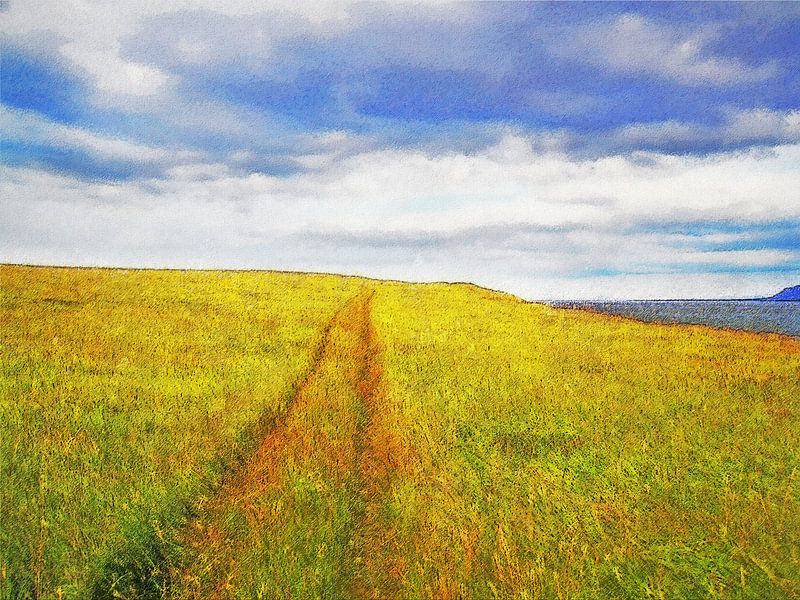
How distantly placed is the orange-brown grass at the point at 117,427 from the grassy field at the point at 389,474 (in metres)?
0.03

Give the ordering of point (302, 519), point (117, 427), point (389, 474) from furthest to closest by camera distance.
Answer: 1. point (117, 427)
2. point (389, 474)
3. point (302, 519)

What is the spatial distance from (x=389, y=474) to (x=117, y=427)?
409 centimetres

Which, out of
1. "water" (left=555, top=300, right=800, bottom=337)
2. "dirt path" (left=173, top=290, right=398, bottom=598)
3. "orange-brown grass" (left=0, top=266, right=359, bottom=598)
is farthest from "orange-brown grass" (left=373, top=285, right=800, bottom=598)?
"water" (left=555, top=300, right=800, bottom=337)

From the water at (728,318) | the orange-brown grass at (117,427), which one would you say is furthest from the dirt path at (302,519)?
the water at (728,318)

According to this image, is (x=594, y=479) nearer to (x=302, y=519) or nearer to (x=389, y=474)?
(x=389, y=474)

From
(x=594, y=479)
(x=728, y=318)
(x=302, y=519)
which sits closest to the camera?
(x=302, y=519)

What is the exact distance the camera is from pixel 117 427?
835 centimetres

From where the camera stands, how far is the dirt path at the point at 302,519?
488cm

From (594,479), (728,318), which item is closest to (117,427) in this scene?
(594,479)

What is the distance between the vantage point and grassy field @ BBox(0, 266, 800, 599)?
194 inches

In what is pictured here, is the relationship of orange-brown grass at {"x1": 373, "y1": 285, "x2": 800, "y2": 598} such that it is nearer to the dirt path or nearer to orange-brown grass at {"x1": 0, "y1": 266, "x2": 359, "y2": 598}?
the dirt path

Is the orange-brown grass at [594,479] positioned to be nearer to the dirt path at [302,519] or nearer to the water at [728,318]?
the dirt path at [302,519]

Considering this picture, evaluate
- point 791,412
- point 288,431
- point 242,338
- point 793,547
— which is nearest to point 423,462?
point 288,431

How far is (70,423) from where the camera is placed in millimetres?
8328
